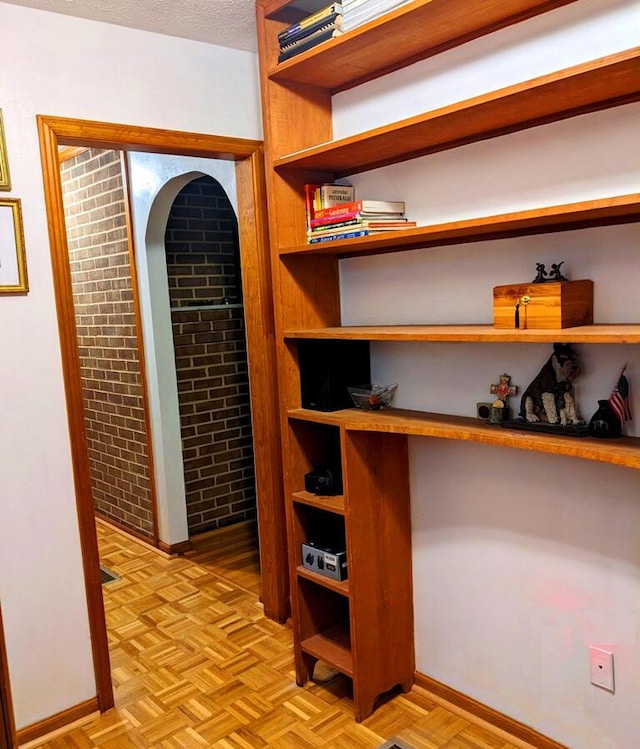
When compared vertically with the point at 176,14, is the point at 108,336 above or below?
below

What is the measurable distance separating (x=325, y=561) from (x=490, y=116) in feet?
4.77

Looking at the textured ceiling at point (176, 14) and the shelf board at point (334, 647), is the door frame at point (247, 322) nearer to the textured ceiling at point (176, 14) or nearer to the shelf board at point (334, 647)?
the textured ceiling at point (176, 14)

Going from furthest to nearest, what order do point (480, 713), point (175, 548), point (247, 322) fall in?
point (175, 548), point (247, 322), point (480, 713)

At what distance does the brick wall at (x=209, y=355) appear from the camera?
12.1 ft

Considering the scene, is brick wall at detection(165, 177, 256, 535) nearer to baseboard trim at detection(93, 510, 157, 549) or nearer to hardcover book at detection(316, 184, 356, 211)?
baseboard trim at detection(93, 510, 157, 549)

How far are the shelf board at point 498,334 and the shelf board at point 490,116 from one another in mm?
536

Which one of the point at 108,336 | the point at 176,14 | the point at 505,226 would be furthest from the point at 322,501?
the point at 108,336

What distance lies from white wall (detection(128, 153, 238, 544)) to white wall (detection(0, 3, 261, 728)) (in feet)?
2.98

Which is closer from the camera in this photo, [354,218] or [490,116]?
[490,116]

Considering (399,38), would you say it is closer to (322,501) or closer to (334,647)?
(322,501)

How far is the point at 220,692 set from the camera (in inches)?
92.4

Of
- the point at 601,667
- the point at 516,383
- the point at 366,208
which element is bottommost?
the point at 601,667

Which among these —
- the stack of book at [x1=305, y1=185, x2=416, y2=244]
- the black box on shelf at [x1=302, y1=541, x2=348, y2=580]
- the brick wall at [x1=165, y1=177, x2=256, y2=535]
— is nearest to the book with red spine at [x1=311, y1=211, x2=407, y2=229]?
the stack of book at [x1=305, y1=185, x2=416, y2=244]

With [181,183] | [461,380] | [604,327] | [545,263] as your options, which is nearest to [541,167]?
[545,263]
